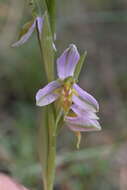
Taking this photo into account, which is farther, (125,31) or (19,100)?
(125,31)

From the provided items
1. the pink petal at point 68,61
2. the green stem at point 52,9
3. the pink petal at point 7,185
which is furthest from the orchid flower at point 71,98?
the pink petal at point 7,185

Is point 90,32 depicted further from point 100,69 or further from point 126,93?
point 126,93

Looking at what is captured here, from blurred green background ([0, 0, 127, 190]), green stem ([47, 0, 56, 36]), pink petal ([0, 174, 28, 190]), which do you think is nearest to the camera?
green stem ([47, 0, 56, 36])

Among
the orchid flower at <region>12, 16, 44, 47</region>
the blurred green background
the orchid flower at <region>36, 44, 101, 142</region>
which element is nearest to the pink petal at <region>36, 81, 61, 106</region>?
the orchid flower at <region>36, 44, 101, 142</region>

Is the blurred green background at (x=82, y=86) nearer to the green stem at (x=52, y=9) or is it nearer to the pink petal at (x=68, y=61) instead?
the pink petal at (x=68, y=61)

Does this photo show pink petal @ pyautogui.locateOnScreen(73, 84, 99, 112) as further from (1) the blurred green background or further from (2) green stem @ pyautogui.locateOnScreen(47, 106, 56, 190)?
(1) the blurred green background

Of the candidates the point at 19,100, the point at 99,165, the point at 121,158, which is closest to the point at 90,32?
the point at 19,100
